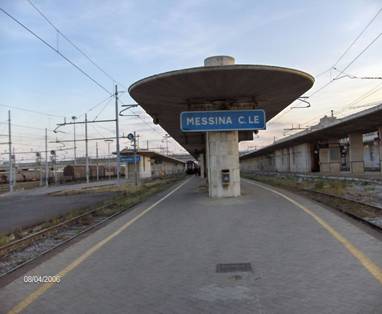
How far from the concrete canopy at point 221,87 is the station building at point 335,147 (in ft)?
54.6

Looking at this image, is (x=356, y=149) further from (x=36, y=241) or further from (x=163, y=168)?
(x=163, y=168)

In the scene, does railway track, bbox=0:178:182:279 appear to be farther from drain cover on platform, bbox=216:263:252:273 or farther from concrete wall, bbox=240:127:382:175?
concrete wall, bbox=240:127:382:175

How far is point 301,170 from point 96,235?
63.9 metres

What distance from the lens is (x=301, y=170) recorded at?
73.1m

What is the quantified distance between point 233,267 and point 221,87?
41.7 feet

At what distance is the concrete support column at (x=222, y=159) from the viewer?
21.2 meters

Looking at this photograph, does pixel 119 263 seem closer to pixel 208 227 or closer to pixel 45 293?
pixel 45 293

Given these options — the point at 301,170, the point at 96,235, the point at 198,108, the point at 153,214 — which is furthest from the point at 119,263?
the point at 301,170

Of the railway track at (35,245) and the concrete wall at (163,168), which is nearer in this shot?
the railway track at (35,245)

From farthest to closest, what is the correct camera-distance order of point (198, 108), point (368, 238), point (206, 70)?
point (198, 108) < point (206, 70) < point (368, 238)

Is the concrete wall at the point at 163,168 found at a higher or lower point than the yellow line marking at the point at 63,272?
higher

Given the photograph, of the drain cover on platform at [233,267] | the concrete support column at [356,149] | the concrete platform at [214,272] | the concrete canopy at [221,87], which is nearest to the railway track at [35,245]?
the concrete platform at [214,272]

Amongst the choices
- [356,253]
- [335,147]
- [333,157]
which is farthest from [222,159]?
[335,147]

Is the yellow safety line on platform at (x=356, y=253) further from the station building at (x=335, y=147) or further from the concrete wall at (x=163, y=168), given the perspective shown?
the concrete wall at (x=163, y=168)
